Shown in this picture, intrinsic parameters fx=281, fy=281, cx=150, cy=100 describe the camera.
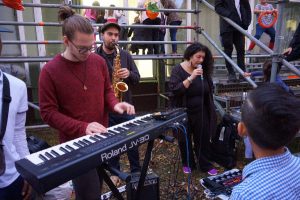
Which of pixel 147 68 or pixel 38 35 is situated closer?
pixel 38 35

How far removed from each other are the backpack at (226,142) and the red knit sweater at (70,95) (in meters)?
2.12

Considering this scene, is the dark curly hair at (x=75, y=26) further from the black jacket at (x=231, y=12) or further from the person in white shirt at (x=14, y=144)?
the black jacket at (x=231, y=12)

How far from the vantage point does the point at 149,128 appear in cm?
188

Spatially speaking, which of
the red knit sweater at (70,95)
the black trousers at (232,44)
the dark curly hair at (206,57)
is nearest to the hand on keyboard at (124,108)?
the red knit sweater at (70,95)

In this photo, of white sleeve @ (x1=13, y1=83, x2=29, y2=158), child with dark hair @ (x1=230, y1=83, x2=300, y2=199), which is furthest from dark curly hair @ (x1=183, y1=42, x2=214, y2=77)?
child with dark hair @ (x1=230, y1=83, x2=300, y2=199)

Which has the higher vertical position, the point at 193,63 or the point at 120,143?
the point at 193,63

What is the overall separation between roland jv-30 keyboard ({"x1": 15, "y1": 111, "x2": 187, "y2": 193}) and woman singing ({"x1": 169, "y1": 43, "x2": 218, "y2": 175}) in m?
1.80

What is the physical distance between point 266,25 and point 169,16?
2.05 m

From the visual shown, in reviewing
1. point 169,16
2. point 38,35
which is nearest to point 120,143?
point 169,16

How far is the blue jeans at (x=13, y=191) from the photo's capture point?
167 cm

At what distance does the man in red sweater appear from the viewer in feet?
6.64

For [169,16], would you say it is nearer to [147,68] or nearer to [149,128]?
[147,68]

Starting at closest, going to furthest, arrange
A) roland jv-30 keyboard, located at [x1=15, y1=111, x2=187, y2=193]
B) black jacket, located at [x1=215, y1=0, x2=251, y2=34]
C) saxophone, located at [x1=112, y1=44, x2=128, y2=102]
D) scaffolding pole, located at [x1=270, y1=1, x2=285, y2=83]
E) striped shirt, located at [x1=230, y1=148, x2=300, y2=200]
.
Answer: striped shirt, located at [x1=230, y1=148, x2=300, y2=200]
roland jv-30 keyboard, located at [x1=15, y1=111, x2=187, y2=193]
scaffolding pole, located at [x1=270, y1=1, x2=285, y2=83]
saxophone, located at [x1=112, y1=44, x2=128, y2=102]
black jacket, located at [x1=215, y1=0, x2=251, y2=34]

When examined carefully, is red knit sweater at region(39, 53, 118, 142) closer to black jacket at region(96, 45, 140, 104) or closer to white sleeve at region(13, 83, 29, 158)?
white sleeve at region(13, 83, 29, 158)
